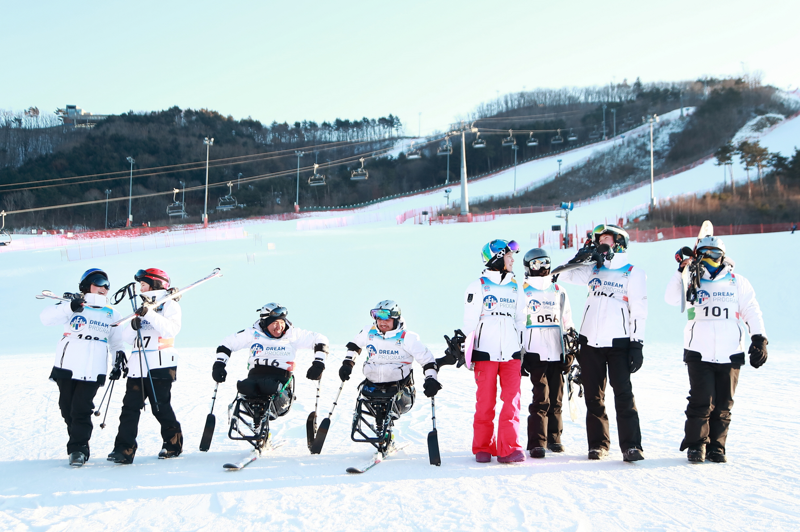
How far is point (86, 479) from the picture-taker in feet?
17.2

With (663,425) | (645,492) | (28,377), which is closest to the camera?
(645,492)

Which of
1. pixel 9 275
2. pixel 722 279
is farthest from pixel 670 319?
pixel 9 275

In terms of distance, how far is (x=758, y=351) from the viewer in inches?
216

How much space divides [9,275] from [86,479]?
78.4 feet

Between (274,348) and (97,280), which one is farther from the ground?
(97,280)

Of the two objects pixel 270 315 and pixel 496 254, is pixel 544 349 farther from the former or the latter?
pixel 270 315

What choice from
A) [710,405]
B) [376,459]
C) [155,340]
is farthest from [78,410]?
[710,405]

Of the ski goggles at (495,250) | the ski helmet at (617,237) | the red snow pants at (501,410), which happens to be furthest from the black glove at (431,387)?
the ski helmet at (617,237)

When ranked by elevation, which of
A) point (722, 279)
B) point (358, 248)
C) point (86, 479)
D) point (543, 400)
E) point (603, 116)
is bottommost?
point (86, 479)

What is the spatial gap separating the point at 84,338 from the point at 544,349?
4644mm

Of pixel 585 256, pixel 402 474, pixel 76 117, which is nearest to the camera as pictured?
pixel 402 474

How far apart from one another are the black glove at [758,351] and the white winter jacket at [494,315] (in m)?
2.10

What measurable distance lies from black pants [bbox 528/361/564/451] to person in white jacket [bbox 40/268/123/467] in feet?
14.3

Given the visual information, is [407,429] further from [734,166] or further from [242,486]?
[734,166]
